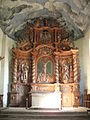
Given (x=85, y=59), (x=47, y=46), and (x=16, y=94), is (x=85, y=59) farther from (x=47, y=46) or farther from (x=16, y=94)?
(x=16, y=94)

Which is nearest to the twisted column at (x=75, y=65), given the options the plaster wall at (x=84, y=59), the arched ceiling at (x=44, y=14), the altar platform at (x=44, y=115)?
the plaster wall at (x=84, y=59)

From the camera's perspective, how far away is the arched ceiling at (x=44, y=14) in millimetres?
14150

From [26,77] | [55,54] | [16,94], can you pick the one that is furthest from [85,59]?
[16,94]

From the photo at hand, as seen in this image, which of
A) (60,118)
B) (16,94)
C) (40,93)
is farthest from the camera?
(16,94)

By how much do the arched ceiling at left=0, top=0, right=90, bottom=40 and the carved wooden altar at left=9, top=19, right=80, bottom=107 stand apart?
0.79 metres

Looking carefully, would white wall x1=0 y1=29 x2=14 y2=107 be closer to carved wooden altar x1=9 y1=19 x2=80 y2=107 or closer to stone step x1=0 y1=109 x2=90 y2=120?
carved wooden altar x1=9 y1=19 x2=80 y2=107

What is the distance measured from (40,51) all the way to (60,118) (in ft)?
20.7

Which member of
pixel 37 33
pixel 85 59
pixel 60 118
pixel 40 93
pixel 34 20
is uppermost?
pixel 34 20

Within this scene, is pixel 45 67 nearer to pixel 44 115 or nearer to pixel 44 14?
pixel 44 14

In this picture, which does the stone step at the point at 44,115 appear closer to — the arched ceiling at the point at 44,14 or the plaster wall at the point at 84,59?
the plaster wall at the point at 84,59

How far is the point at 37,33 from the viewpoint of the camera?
16297mm

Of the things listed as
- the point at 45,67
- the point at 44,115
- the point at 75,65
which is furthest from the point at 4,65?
the point at 44,115

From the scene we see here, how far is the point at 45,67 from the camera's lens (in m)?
15.5

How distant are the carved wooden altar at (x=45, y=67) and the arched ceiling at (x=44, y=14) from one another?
2.58ft
